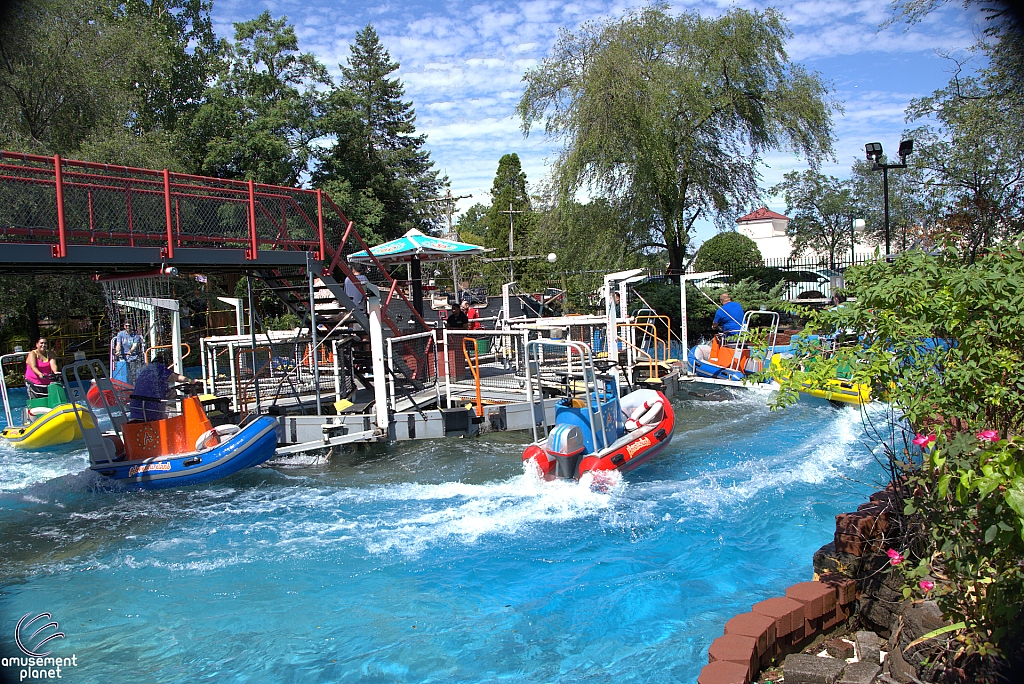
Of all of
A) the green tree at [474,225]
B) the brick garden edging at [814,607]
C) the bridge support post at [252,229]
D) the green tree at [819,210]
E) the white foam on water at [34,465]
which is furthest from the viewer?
the green tree at [474,225]

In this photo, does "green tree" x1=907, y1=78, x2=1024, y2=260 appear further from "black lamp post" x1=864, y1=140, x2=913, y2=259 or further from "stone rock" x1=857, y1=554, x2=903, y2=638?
"stone rock" x1=857, y1=554, x2=903, y2=638

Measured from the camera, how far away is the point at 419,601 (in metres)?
6.41

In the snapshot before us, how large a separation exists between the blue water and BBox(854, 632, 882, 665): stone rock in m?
1.18

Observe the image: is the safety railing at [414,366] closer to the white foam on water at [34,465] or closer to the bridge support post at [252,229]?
the bridge support post at [252,229]

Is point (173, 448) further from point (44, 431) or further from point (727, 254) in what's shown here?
point (727, 254)

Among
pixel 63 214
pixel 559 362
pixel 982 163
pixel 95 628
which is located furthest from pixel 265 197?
pixel 982 163

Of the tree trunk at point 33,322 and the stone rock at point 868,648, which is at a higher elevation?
the tree trunk at point 33,322

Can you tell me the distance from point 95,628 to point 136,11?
3521 cm

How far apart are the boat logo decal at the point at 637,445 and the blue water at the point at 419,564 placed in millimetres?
471

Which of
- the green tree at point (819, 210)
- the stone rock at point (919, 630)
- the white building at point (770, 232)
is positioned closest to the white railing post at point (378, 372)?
the stone rock at point (919, 630)

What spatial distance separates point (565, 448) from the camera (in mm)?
8984

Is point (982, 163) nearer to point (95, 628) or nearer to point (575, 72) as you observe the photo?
point (575, 72)

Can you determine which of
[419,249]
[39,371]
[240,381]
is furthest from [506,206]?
[240,381]

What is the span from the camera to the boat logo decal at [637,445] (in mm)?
9492
